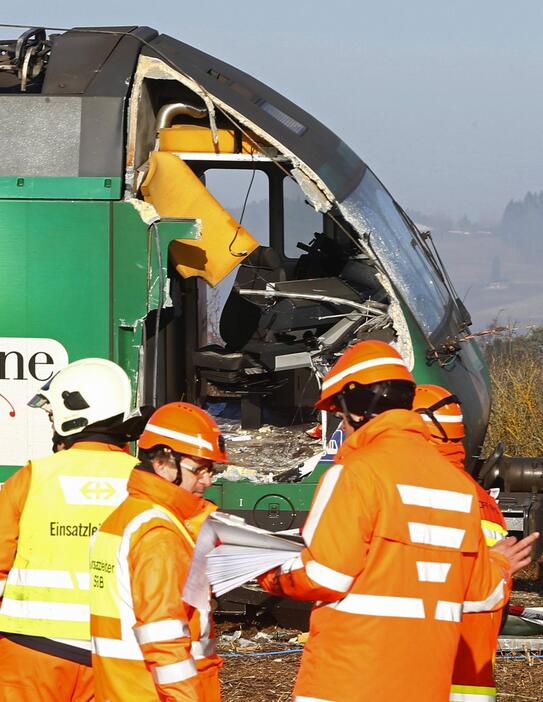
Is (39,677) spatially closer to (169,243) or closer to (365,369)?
(365,369)

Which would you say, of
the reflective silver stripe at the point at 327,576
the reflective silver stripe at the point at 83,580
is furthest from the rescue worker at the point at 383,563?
the reflective silver stripe at the point at 83,580

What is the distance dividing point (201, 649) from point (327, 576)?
54 centimetres

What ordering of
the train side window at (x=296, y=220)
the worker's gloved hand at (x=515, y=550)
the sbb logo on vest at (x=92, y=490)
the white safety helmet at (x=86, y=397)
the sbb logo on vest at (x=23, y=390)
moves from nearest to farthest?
the worker's gloved hand at (x=515, y=550) < the sbb logo on vest at (x=92, y=490) < the white safety helmet at (x=86, y=397) < the sbb logo on vest at (x=23, y=390) < the train side window at (x=296, y=220)

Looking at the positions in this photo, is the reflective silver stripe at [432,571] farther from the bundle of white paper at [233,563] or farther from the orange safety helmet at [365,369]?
the orange safety helmet at [365,369]

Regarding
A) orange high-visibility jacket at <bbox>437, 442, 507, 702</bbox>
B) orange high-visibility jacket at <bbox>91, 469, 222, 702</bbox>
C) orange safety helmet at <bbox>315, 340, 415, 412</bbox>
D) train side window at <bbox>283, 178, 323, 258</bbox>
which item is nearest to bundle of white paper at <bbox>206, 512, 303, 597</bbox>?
orange high-visibility jacket at <bbox>91, 469, 222, 702</bbox>

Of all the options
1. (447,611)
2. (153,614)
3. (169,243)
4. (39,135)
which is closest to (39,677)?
(153,614)

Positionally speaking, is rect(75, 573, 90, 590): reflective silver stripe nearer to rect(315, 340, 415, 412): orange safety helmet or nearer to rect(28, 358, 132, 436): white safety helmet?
rect(28, 358, 132, 436): white safety helmet

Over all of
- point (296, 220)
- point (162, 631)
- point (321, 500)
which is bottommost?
point (162, 631)

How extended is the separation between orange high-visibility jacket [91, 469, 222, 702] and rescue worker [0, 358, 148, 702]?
318 mm

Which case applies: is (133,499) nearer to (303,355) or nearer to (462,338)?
(303,355)

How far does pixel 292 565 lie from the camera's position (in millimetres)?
3309

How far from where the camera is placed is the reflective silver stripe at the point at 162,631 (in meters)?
3.35

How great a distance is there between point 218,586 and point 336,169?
4.65 m

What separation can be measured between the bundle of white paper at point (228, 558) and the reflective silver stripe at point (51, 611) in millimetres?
698
